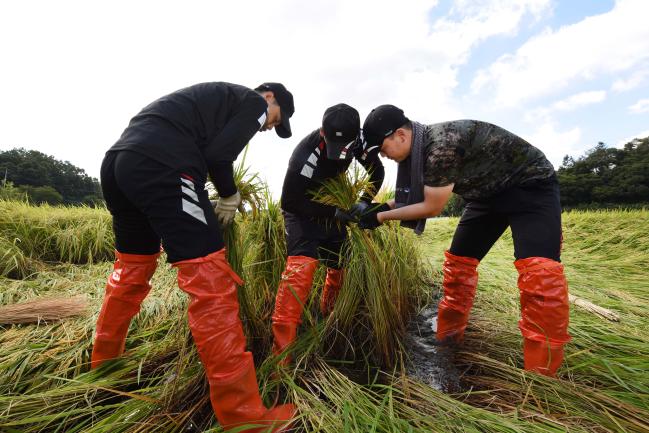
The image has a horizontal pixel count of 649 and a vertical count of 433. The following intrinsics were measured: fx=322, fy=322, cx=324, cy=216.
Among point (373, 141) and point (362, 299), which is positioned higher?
point (373, 141)

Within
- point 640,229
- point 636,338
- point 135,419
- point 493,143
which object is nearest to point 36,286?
point 135,419

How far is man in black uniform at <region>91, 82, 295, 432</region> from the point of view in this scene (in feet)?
4.13

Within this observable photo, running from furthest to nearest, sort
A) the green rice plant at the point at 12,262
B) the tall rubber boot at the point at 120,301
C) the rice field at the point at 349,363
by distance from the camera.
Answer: the green rice plant at the point at 12,262, the tall rubber boot at the point at 120,301, the rice field at the point at 349,363

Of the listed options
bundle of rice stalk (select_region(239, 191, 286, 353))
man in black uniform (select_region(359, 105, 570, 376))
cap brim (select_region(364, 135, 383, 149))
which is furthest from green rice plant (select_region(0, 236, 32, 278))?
man in black uniform (select_region(359, 105, 570, 376))

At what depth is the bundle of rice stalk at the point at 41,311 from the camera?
2281 mm

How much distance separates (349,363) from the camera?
1941mm

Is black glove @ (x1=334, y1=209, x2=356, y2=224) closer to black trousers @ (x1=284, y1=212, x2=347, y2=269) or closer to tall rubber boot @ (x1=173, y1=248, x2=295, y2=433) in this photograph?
black trousers @ (x1=284, y1=212, x2=347, y2=269)

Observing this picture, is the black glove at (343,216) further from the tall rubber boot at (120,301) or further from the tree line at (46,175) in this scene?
the tree line at (46,175)

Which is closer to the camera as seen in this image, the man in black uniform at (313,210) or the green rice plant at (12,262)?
the man in black uniform at (313,210)

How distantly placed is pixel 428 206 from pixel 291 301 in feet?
3.16

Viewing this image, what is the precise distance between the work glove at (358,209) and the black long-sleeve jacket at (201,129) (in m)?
0.76

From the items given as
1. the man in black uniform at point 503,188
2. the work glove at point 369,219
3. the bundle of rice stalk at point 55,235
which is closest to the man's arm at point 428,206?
the man in black uniform at point 503,188

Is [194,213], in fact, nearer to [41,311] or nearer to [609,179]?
[41,311]

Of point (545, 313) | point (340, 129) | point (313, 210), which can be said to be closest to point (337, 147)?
point (340, 129)
